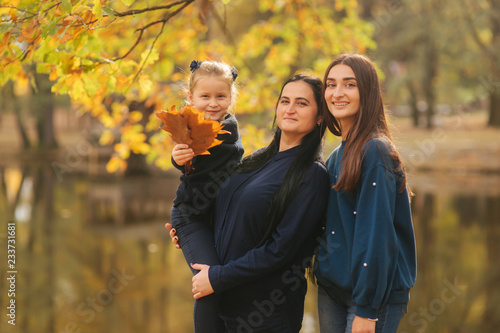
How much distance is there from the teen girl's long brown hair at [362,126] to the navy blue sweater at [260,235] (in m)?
0.18

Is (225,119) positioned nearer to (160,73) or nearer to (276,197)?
(276,197)

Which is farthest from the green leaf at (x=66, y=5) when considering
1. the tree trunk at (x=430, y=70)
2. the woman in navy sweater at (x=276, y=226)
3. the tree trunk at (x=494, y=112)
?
the tree trunk at (x=494, y=112)

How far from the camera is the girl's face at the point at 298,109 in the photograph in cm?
242

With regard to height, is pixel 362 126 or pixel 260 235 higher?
pixel 362 126

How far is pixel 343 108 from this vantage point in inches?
89.2

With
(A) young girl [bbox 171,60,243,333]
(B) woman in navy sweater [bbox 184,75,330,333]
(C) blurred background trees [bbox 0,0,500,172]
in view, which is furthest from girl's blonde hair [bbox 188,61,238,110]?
(B) woman in navy sweater [bbox 184,75,330,333]

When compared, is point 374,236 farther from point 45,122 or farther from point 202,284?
point 45,122

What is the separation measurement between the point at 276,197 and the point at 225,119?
0.66 m

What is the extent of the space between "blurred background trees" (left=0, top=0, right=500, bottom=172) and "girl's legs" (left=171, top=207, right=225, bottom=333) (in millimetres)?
993

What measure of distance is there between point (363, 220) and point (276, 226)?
0.42 m

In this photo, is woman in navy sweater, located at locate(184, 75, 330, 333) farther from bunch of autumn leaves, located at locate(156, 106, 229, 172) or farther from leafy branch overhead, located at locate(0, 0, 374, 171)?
leafy branch overhead, located at locate(0, 0, 374, 171)

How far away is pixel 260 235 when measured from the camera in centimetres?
239

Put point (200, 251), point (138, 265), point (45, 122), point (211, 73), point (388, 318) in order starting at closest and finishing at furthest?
point (388, 318)
point (200, 251)
point (211, 73)
point (138, 265)
point (45, 122)

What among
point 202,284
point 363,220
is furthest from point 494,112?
point 202,284
